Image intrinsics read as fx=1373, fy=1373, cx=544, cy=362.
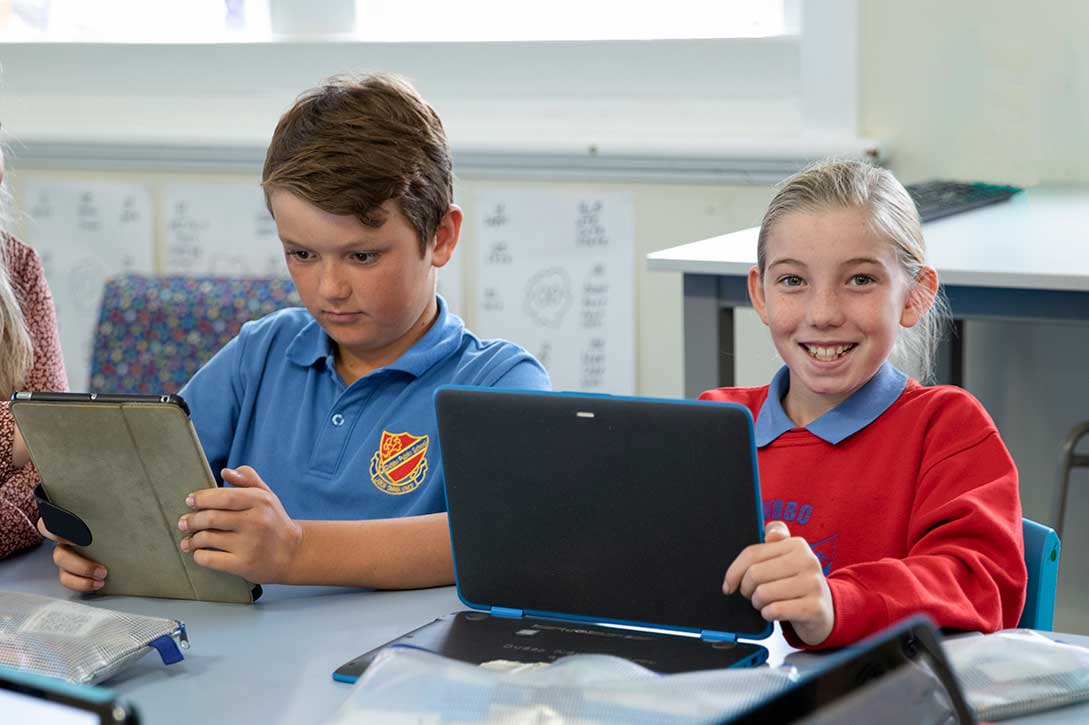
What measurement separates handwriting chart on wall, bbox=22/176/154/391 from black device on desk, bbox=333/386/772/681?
203 cm

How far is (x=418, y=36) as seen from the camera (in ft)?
8.90

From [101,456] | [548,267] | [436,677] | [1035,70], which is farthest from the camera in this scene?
Result: [548,267]

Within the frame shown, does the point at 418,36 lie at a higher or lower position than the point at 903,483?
→ higher

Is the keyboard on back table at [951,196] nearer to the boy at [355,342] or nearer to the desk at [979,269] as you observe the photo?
the desk at [979,269]

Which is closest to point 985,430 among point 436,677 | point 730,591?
point 730,591

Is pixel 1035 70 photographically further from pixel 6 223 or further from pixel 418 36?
pixel 6 223

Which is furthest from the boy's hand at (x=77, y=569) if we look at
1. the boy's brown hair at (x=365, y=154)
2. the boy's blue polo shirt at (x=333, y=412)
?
the boy's brown hair at (x=365, y=154)

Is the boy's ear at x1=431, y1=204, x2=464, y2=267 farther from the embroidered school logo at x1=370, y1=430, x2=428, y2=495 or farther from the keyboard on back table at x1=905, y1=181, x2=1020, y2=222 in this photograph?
the keyboard on back table at x1=905, y1=181, x2=1020, y2=222

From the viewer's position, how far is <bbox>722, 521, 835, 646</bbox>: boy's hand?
896mm

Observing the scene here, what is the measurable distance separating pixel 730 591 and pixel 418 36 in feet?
6.58

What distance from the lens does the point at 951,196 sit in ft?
7.25

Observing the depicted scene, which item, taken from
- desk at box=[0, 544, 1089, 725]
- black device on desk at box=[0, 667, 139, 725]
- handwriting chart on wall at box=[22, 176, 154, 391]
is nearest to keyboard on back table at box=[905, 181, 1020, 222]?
desk at box=[0, 544, 1089, 725]

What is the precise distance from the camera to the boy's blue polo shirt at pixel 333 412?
4.46ft

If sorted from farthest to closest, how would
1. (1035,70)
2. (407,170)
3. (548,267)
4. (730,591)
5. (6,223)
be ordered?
(548,267) < (1035,70) < (6,223) < (407,170) < (730,591)
